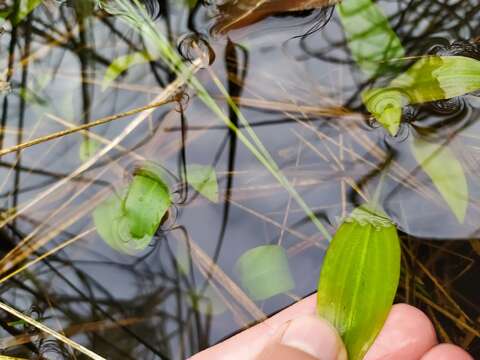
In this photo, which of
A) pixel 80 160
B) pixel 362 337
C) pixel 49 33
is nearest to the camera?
pixel 362 337

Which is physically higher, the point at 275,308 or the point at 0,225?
the point at 0,225

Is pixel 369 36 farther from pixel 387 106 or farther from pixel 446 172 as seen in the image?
pixel 446 172

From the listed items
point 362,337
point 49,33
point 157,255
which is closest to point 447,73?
point 362,337

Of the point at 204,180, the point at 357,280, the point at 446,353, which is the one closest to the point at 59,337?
the point at 204,180

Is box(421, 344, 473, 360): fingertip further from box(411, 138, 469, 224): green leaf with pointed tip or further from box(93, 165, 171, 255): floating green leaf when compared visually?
box(93, 165, 171, 255): floating green leaf

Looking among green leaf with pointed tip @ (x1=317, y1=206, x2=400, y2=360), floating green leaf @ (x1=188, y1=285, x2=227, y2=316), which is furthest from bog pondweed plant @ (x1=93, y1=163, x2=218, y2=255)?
green leaf with pointed tip @ (x1=317, y1=206, x2=400, y2=360)

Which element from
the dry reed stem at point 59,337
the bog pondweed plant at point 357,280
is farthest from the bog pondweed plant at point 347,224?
the dry reed stem at point 59,337

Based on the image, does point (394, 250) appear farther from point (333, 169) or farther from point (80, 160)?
point (80, 160)

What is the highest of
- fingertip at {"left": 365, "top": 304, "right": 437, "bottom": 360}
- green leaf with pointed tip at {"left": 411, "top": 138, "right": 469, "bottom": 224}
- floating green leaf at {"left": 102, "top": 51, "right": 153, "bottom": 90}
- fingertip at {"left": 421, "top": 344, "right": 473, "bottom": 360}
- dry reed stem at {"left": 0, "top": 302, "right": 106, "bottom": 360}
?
floating green leaf at {"left": 102, "top": 51, "right": 153, "bottom": 90}
